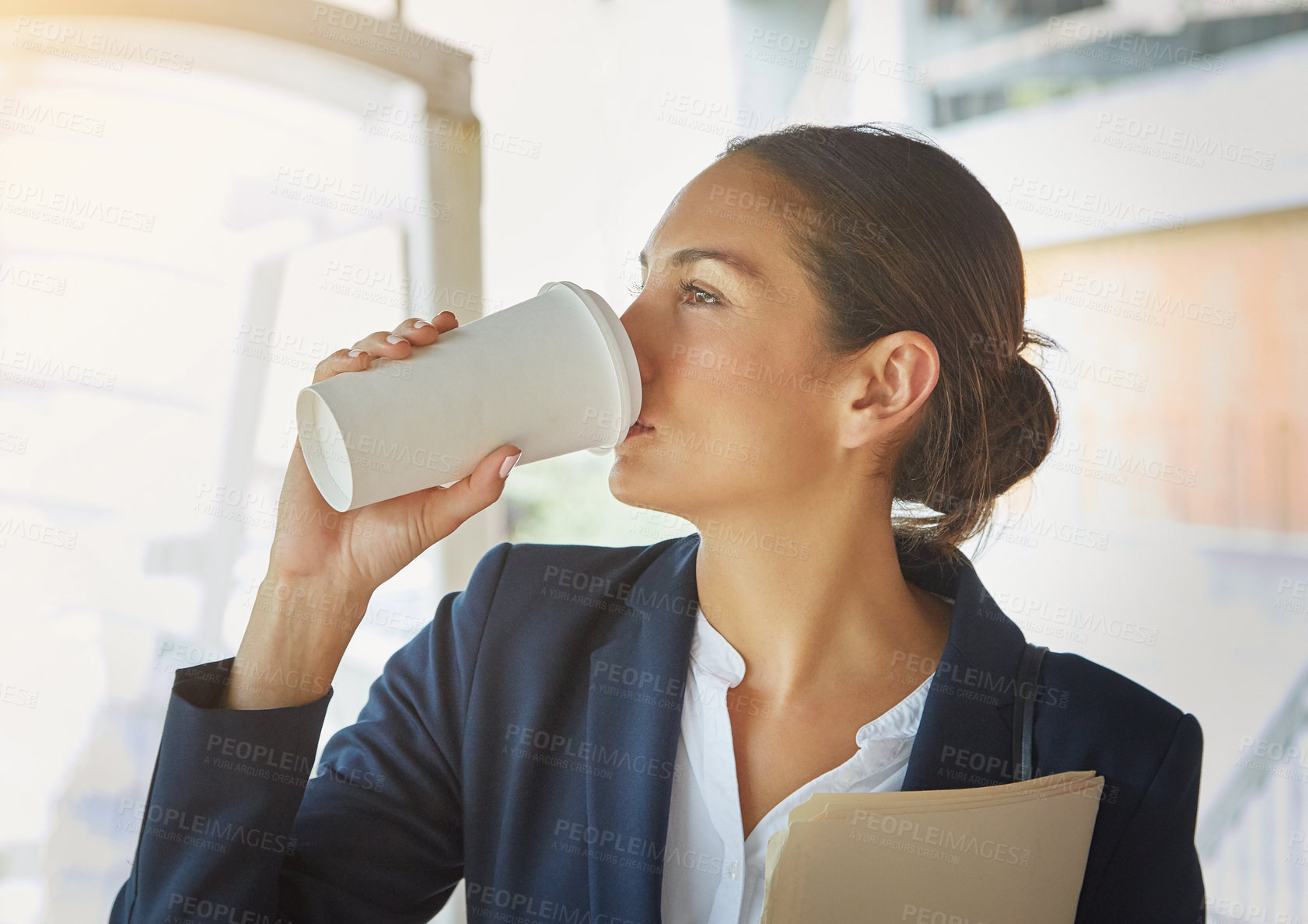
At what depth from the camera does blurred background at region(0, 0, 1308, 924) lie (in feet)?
7.16

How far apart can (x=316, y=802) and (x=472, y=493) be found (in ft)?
1.57

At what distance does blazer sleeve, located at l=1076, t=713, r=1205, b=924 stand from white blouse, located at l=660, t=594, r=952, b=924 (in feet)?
0.89

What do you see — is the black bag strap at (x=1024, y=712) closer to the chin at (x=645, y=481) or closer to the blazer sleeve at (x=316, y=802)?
the chin at (x=645, y=481)

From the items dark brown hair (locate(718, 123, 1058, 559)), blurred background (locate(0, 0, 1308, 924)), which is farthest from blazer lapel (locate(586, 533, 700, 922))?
blurred background (locate(0, 0, 1308, 924))

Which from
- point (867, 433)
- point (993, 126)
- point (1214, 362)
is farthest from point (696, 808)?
point (993, 126)

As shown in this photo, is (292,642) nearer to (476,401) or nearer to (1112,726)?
(476,401)

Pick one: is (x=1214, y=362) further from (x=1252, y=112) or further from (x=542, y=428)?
(x=542, y=428)

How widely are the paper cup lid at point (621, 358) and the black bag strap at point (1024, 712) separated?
627 mm

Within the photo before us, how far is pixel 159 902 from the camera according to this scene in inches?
39.8

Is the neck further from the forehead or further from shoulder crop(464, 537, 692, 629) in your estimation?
the forehead

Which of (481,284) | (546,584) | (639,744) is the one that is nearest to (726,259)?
(546,584)

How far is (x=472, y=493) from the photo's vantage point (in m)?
1.07

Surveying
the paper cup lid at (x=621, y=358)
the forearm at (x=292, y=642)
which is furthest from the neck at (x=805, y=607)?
the forearm at (x=292, y=642)

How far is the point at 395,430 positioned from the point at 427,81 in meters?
1.90
